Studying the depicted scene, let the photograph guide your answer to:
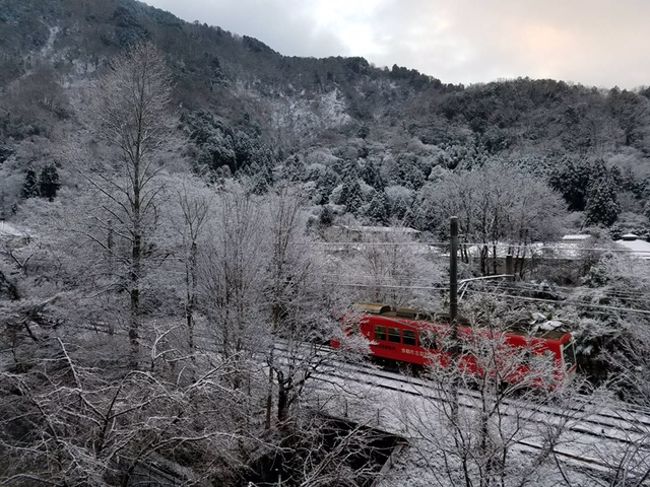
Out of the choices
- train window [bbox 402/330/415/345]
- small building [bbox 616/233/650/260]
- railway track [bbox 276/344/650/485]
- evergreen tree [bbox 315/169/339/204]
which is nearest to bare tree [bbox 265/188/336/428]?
railway track [bbox 276/344/650/485]

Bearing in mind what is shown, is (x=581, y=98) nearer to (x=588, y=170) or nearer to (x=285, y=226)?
(x=588, y=170)

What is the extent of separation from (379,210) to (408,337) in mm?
26856

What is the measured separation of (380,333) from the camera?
48.7 feet

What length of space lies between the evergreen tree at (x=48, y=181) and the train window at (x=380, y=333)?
31.2 m

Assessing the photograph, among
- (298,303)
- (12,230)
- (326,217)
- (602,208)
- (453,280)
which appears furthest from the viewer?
(326,217)

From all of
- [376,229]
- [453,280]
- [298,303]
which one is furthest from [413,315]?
[376,229]

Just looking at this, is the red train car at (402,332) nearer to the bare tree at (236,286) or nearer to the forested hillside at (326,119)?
the bare tree at (236,286)

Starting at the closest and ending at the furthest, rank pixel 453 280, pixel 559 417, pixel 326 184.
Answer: pixel 453 280 < pixel 559 417 < pixel 326 184

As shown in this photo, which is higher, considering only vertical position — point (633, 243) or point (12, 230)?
point (12, 230)

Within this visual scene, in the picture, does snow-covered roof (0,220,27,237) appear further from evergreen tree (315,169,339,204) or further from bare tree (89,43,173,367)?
evergreen tree (315,169,339,204)

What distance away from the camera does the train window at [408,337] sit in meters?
14.1

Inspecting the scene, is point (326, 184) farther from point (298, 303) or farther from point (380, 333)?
point (298, 303)

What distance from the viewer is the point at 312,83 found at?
104 meters

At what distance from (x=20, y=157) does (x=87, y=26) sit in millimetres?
70699
